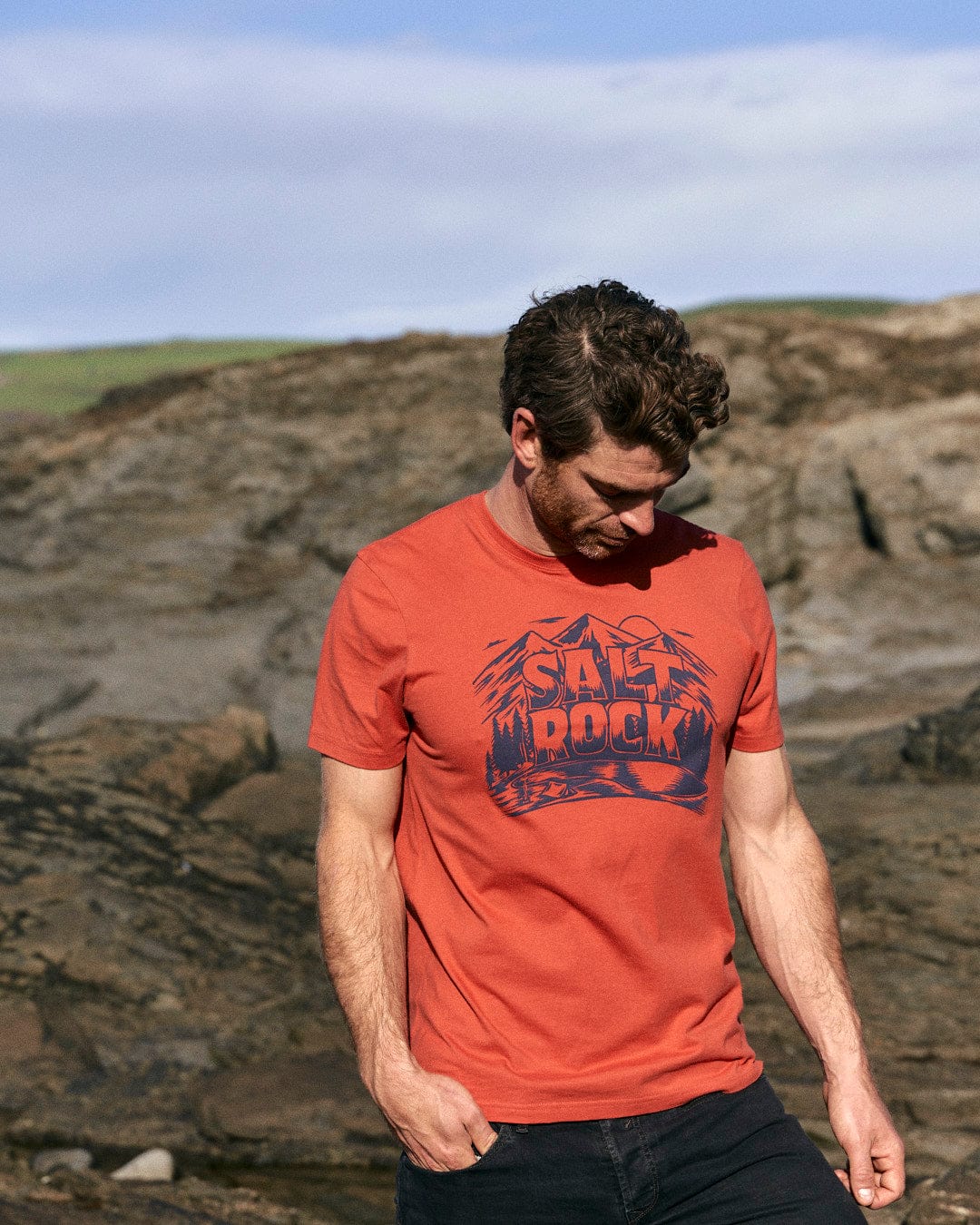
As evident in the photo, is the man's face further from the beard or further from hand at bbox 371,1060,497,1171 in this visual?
hand at bbox 371,1060,497,1171

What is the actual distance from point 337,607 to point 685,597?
0.69m

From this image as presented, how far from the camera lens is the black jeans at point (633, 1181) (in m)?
2.46

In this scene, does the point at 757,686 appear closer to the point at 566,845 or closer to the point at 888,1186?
the point at 566,845

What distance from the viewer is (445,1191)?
2.49m

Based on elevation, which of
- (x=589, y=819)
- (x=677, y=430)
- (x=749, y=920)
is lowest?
(x=749, y=920)

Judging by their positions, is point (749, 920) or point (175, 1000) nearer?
point (749, 920)

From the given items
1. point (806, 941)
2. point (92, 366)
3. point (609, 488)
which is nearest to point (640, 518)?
point (609, 488)

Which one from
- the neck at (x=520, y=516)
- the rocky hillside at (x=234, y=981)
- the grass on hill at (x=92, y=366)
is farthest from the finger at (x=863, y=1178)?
the grass on hill at (x=92, y=366)

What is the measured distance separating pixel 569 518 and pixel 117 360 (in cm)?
5410

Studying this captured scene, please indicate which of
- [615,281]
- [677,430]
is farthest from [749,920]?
[615,281]

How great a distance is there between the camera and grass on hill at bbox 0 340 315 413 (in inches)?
1640

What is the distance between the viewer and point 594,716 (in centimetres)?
268

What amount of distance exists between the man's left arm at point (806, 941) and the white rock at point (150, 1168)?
3518 millimetres

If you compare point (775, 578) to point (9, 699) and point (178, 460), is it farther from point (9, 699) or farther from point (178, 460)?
point (9, 699)
